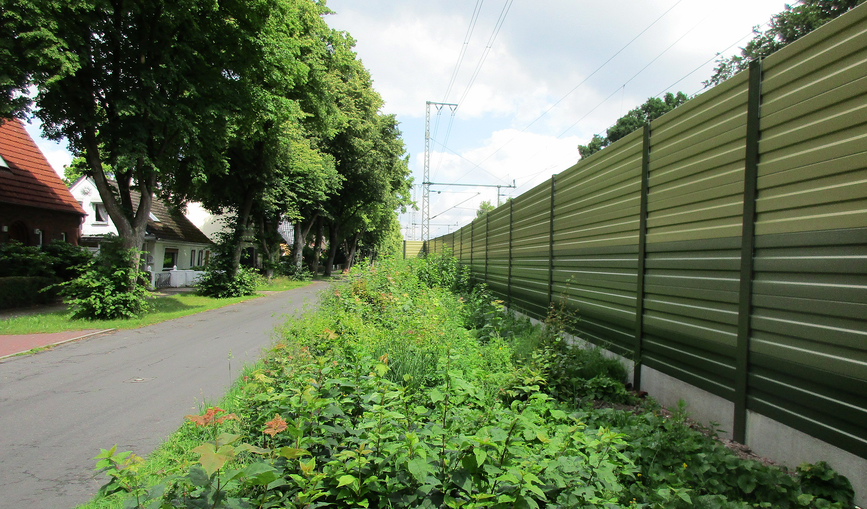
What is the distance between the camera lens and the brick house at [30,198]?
17297mm

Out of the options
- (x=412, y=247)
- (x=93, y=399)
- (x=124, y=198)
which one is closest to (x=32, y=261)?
(x=124, y=198)

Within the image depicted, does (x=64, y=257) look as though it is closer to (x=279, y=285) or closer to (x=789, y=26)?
(x=279, y=285)

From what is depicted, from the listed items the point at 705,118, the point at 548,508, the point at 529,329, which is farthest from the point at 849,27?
the point at 529,329

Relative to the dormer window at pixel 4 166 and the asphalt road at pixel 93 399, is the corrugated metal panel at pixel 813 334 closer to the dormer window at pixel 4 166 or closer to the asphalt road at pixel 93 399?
the asphalt road at pixel 93 399

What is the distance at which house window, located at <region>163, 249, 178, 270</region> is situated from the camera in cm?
2780

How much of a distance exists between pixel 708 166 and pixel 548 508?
10.2 feet

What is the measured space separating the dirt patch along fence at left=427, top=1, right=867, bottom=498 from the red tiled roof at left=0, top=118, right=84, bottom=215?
72.6 ft

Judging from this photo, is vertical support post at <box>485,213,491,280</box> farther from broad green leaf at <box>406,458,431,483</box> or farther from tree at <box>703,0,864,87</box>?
tree at <box>703,0,864,87</box>

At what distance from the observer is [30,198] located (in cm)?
1802

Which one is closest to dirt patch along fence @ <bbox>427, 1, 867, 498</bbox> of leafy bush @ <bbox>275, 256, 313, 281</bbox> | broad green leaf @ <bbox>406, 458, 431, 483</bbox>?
broad green leaf @ <bbox>406, 458, 431, 483</bbox>

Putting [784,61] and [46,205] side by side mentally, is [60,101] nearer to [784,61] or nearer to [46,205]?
[46,205]

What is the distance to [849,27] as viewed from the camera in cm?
264

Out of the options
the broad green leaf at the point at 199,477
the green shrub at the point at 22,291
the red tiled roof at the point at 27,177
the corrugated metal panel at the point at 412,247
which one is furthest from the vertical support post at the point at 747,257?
the corrugated metal panel at the point at 412,247

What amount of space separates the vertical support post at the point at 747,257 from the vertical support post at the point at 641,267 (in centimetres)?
136
